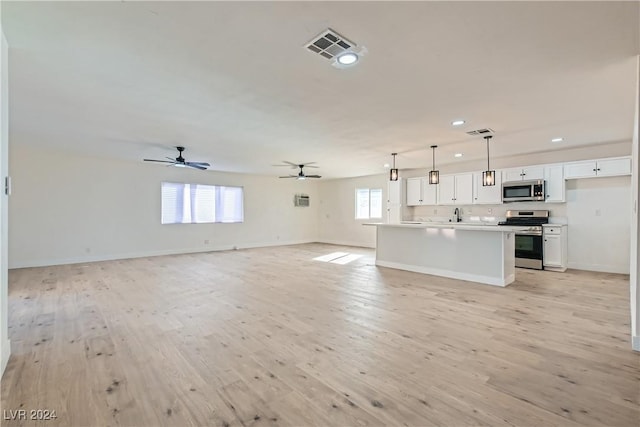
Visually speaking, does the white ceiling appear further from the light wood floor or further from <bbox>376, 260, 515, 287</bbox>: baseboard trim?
the light wood floor

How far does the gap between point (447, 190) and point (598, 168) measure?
2.86 metres

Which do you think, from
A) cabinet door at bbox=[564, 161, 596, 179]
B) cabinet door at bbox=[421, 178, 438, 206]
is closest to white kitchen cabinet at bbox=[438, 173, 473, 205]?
cabinet door at bbox=[421, 178, 438, 206]

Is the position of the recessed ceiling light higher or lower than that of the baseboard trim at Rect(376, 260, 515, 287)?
higher

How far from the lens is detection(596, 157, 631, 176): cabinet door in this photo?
209 inches

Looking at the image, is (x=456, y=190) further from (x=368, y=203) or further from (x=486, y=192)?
(x=368, y=203)

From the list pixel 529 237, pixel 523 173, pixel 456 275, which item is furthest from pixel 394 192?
pixel 456 275

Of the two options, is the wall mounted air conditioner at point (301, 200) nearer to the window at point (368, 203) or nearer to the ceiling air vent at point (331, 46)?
the window at point (368, 203)

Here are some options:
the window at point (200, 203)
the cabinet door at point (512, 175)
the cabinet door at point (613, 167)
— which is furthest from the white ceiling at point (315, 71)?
the window at point (200, 203)

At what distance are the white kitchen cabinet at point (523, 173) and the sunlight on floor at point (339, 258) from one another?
401 cm

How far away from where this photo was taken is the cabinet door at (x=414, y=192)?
8.20 metres

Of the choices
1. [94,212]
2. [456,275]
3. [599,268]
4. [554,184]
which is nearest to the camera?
[456,275]

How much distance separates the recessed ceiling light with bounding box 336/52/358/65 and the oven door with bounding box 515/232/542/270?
18.6ft

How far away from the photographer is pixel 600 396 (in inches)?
75.9

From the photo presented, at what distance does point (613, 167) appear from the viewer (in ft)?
17.8
